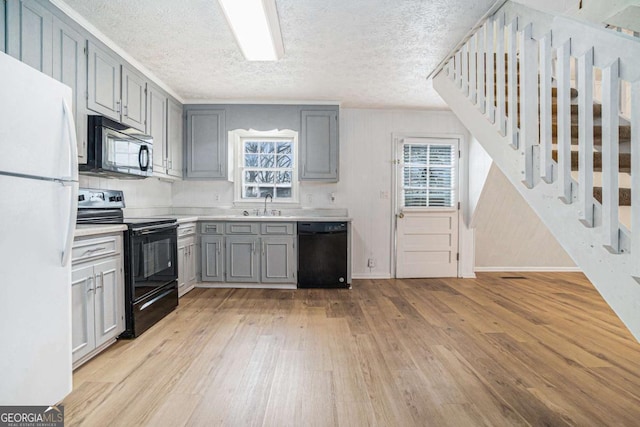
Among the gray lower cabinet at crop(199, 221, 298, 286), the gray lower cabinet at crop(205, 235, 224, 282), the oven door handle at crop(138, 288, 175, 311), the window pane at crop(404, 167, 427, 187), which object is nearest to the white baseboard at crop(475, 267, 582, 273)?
the window pane at crop(404, 167, 427, 187)

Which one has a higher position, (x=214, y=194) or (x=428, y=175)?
(x=428, y=175)

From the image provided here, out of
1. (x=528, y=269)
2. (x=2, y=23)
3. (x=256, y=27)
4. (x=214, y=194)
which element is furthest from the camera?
(x=528, y=269)

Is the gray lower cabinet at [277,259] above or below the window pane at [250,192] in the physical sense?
below

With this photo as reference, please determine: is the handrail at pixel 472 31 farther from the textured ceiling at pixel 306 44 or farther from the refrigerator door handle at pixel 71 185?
the refrigerator door handle at pixel 71 185

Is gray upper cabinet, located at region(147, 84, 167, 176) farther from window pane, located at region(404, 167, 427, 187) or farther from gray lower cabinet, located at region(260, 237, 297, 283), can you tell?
window pane, located at region(404, 167, 427, 187)

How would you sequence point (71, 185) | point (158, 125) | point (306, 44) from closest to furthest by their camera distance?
point (71, 185) < point (306, 44) < point (158, 125)

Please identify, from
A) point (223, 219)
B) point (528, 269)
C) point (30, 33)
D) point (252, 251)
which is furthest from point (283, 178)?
point (528, 269)

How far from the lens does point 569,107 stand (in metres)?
1.50

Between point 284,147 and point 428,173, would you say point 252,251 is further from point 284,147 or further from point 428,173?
point 428,173

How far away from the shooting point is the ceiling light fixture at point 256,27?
87.2 inches

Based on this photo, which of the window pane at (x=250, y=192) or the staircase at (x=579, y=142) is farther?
the window pane at (x=250, y=192)

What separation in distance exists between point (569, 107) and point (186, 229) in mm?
3680

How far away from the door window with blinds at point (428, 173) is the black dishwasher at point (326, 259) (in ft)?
4.22

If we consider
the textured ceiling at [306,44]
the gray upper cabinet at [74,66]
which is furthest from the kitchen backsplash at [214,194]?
the gray upper cabinet at [74,66]
